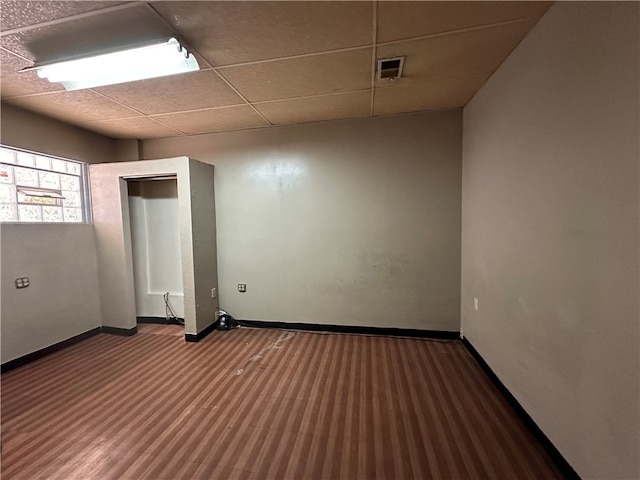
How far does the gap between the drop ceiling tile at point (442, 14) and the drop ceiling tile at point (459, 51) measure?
8cm

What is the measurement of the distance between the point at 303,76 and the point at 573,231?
2.09 m

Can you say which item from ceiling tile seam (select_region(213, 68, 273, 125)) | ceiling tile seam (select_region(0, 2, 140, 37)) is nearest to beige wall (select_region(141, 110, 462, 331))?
ceiling tile seam (select_region(213, 68, 273, 125))

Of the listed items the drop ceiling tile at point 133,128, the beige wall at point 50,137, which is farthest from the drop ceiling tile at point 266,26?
the beige wall at point 50,137

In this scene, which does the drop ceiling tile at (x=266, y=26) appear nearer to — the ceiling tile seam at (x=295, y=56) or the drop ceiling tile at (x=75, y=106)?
the ceiling tile seam at (x=295, y=56)

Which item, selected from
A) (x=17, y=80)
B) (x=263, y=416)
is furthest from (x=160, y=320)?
(x=17, y=80)

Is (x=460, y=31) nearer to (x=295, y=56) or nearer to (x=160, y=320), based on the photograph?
(x=295, y=56)

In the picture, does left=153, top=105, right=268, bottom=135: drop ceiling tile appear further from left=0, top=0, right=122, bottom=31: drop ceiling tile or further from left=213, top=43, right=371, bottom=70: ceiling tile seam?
left=0, top=0, right=122, bottom=31: drop ceiling tile

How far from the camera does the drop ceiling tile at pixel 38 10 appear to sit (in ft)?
4.46

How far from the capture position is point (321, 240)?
3303mm

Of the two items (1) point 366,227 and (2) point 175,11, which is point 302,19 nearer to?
(2) point 175,11

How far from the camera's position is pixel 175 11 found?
1435 mm

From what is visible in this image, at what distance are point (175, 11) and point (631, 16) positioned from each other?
2.09 m

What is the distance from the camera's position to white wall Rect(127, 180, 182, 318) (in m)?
3.61

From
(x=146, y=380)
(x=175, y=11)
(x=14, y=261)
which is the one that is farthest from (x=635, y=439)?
(x=14, y=261)
